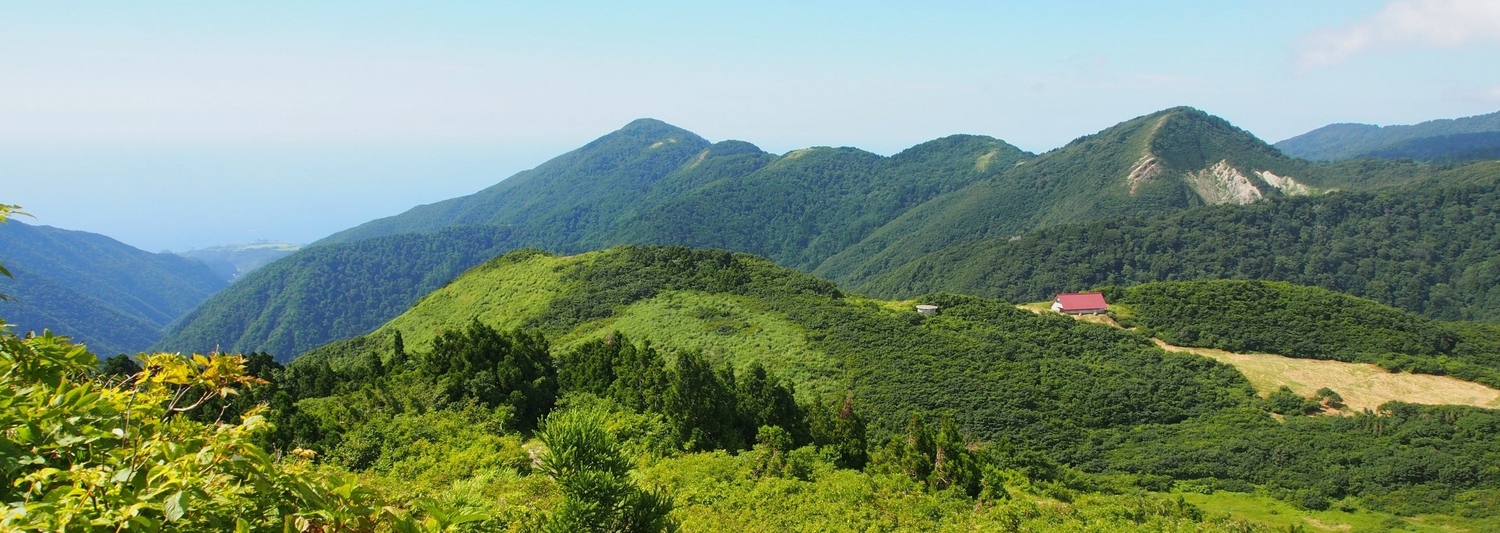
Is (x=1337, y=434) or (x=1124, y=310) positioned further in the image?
(x=1124, y=310)

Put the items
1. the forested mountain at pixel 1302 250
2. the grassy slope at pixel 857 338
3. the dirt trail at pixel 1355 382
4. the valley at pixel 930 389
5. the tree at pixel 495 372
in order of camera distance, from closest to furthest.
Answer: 1. the valley at pixel 930 389
2. the tree at pixel 495 372
3. the grassy slope at pixel 857 338
4. the dirt trail at pixel 1355 382
5. the forested mountain at pixel 1302 250

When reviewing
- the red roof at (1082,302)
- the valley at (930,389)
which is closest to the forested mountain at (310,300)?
the valley at (930,389)

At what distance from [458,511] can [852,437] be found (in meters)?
25.2

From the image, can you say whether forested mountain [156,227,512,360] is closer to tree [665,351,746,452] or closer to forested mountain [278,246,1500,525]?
forested mountain [278,246,1500,525]

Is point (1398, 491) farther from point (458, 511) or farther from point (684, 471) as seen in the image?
point (458, 511)

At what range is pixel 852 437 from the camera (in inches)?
1101

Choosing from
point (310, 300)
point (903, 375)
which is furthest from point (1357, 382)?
point (310, 300)

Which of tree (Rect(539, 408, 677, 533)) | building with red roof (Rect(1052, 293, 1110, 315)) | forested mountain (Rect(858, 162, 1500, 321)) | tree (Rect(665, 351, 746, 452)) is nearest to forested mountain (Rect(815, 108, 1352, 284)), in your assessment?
forested mountain (Rect(858, 162, 1500, 321))

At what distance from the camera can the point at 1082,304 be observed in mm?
68000

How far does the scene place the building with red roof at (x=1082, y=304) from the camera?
67.3 metres

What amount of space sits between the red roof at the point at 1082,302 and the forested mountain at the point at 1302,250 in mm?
42961

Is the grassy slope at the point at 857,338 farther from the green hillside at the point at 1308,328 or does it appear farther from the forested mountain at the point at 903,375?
the green hillside at the point at 1308,328

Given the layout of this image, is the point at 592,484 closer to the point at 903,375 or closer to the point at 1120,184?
the point at 903,375

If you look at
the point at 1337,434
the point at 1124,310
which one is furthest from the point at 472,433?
the point at 1124,310
